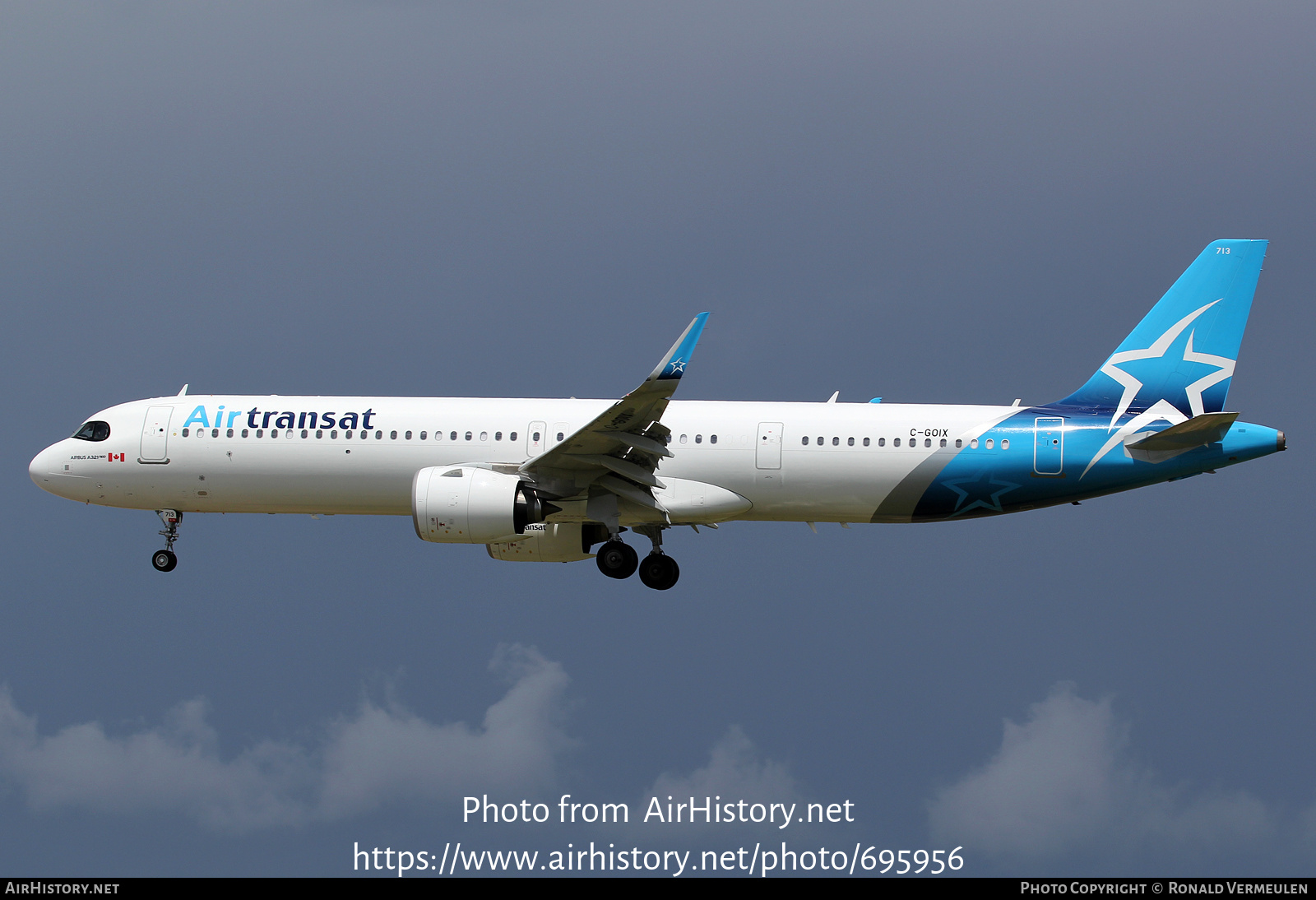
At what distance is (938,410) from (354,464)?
44.5 ft

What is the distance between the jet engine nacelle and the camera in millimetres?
26453

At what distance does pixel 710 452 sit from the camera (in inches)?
1121

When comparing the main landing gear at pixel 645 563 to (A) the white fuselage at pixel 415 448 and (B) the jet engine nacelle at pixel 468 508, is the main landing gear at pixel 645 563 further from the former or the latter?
(B) the jet engine nacelle at pixel 468 508

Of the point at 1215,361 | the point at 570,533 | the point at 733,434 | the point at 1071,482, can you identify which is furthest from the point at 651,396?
Result: the point at 1215,361

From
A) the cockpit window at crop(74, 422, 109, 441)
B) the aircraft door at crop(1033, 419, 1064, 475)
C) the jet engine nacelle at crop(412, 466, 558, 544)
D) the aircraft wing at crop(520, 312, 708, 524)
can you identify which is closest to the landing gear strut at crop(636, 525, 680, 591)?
the aircraft wing at crop(520, 312, 708, 524)

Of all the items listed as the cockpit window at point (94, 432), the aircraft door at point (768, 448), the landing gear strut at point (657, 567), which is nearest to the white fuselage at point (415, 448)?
the aircraft door at point (768, 448)

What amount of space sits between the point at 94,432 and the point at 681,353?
16.3 m

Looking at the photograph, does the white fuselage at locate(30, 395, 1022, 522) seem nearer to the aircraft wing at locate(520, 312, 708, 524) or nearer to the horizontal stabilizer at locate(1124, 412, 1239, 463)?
the aircraft wing at locate(520, 312, 708, 524)

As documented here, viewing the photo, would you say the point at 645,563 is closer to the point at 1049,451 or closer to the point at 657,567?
the point at 657,567

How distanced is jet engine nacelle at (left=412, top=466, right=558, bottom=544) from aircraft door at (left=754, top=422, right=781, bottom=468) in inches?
210

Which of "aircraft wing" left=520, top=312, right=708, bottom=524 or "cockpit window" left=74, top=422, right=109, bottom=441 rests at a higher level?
"cockpit window" left=74, top=422, right=109, bottom=441

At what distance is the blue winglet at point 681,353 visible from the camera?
23734 millimetres

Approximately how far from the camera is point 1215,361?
2858 cm

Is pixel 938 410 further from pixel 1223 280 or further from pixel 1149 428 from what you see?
pixel 1223 280
